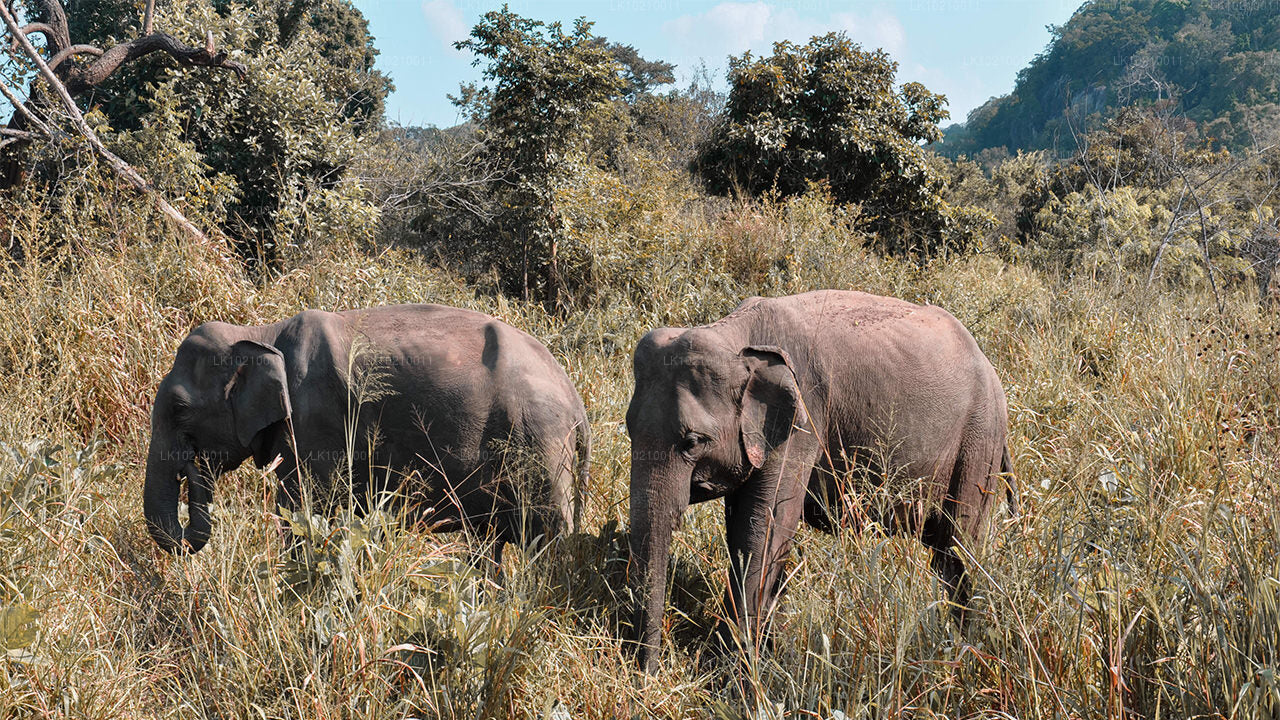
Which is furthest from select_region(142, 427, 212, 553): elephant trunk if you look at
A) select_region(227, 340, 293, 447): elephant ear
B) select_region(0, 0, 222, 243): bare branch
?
select_region(0, 0, 222, 243): bare branch

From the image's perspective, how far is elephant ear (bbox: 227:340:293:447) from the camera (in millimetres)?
4238

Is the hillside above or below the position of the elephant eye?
above

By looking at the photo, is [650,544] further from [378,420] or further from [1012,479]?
[1012,479]

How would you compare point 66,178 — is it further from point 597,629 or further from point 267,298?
point 597,629

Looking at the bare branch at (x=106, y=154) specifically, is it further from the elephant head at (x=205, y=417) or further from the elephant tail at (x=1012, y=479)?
the elephant tail at (x=1012, y=479)

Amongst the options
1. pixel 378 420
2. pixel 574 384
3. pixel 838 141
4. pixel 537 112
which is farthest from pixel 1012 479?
pixel 838 141

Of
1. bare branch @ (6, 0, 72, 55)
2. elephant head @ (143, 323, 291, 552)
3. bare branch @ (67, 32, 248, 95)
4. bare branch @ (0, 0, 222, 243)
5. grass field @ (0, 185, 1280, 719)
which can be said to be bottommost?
grass field @ (0, 185, 1280, 719)

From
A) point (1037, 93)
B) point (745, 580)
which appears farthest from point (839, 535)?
point (1037, 93)

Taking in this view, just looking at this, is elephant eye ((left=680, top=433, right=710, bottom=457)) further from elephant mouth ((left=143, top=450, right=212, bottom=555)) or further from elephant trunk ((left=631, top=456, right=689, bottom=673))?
elephant mouth ((left=143, top=450, right=212, bottom=555))

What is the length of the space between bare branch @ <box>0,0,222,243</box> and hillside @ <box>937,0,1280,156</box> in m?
19.2

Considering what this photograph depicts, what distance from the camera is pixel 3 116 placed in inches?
357

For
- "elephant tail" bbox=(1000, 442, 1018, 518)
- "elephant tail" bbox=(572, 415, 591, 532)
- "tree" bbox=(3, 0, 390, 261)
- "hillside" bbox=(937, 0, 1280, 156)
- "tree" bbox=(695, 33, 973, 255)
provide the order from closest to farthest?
"elephant tail" bbox=(1000, 442, 1018, 518), "elephant tail" bbox=(572, 415, 591, 532), "tree" bbox=(3, 0, 390, 261), "tree" bbox=(695, 33, 973, 255), "hillside" bbox=(937, 0, 1280, 156)

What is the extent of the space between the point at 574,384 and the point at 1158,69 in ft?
63.8

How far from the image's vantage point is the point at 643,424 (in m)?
3.43
